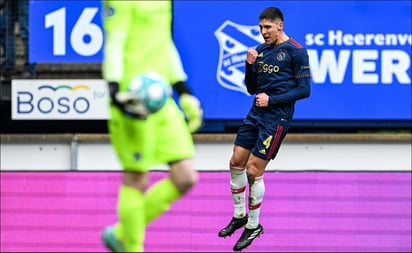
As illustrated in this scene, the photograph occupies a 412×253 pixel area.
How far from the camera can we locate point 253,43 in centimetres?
1477

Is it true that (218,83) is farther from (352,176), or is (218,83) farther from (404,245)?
(404,245)

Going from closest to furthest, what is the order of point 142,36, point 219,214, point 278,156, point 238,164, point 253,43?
point 142,36 → point 238,164 → point 219,214 → point 253,43 → point 278,156

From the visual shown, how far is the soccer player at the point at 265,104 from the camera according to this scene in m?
9.83

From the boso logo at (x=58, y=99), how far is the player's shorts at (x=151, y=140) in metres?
6.81

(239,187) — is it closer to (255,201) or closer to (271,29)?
(255,201)

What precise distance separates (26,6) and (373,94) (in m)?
4.17

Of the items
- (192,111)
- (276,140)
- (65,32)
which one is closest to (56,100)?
(65,32)

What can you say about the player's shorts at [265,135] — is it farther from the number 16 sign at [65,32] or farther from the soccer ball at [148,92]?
the number 16 sign at [65,32]

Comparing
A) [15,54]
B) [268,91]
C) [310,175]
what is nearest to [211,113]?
[310,175]

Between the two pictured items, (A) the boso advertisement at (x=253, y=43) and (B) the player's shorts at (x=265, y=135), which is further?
(A) the boso advertisement at (x=253, y=43)

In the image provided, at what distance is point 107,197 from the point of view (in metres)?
14.7

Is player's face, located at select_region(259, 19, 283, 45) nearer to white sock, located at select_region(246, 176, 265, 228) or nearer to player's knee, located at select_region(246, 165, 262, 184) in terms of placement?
player's knee, located at select_region(246, 165, 262, 184)

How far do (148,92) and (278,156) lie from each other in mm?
7516

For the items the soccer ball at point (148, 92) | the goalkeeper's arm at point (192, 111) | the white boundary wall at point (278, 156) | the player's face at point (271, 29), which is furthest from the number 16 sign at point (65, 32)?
the soccer ball at point (148, 92)
